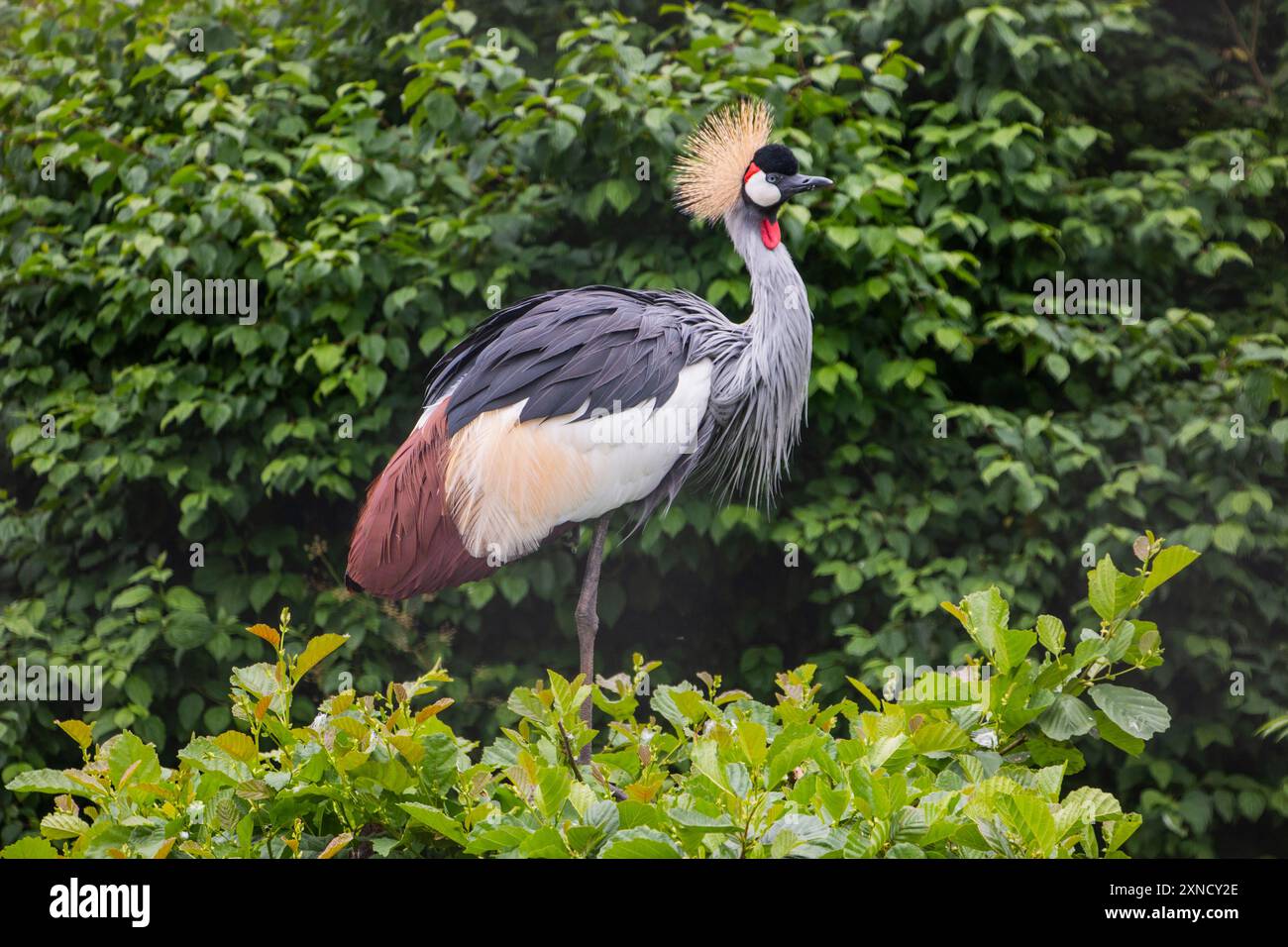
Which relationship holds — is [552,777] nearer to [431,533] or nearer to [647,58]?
[431,533]

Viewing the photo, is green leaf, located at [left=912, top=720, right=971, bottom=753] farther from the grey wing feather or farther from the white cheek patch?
the white cheek patch

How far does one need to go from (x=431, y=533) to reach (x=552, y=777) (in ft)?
4.21

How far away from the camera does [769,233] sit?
9.30ft

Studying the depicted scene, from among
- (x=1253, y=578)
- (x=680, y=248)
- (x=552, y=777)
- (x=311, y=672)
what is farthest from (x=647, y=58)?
(x=552, y=777)

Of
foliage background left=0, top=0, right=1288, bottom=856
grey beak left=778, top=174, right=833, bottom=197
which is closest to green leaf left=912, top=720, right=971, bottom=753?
grey beak left=778, top=174, right=833, bottom=197

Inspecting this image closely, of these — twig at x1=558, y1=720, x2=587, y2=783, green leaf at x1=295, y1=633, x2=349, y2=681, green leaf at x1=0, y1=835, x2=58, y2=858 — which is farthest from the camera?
twig at x1=558, y1=720, x2=587, y2=783

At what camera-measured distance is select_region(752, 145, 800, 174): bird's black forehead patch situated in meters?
2.76

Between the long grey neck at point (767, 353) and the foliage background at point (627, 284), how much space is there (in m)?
0.88

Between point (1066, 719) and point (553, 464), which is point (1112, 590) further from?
point (553, 464)

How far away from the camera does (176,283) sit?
156 inches

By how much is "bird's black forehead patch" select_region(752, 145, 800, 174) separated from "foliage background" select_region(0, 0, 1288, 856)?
0.93 metres

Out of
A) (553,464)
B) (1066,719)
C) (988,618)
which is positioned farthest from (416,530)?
(1066,719)
